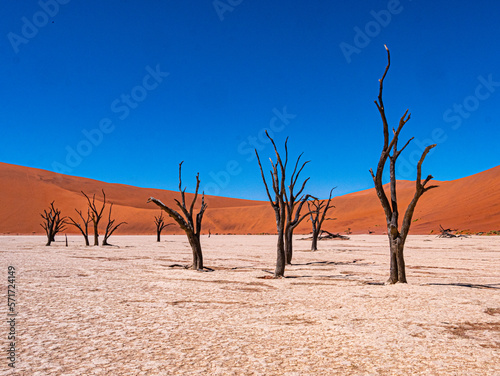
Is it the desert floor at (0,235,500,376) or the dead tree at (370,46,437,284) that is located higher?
the dead tree at (370,46,437,284)

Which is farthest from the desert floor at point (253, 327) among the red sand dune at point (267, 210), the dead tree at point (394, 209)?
the red sand dune at point (267, 210)

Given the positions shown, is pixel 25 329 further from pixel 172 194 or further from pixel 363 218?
pixel 172 194

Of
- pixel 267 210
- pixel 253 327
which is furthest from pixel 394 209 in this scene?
pixel 267 210

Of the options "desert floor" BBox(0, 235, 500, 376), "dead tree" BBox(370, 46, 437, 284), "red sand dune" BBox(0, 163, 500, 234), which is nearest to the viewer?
"desert floor" BBox(0, 235, 500, 376)

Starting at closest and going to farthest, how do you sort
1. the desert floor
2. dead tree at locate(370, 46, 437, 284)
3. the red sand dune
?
1. the desert floor
2. dead tree at locate(370, 46, 437, 284)
3. the red sand dune

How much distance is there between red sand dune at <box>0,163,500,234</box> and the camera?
1948 inches

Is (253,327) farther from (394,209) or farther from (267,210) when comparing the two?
(267,210)

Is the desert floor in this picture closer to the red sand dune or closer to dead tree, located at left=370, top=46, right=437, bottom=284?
dead tree, located at left=370, top=46, right=437, bottom=284

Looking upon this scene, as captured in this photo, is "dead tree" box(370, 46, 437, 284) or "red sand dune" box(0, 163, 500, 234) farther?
"red sand dune" box(0, 163, 500, 234)

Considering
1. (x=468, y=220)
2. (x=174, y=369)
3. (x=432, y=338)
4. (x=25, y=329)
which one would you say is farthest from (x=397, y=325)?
(x=468, y=220)

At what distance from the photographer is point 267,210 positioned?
8538cm

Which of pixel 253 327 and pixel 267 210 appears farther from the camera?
pixel 267 210

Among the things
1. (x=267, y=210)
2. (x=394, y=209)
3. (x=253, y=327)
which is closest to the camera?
(x=253, y=327)

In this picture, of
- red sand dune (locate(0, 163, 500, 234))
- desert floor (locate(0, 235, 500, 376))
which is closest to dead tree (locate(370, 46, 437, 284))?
desert floor (locate(0, 235, 500, 376))
